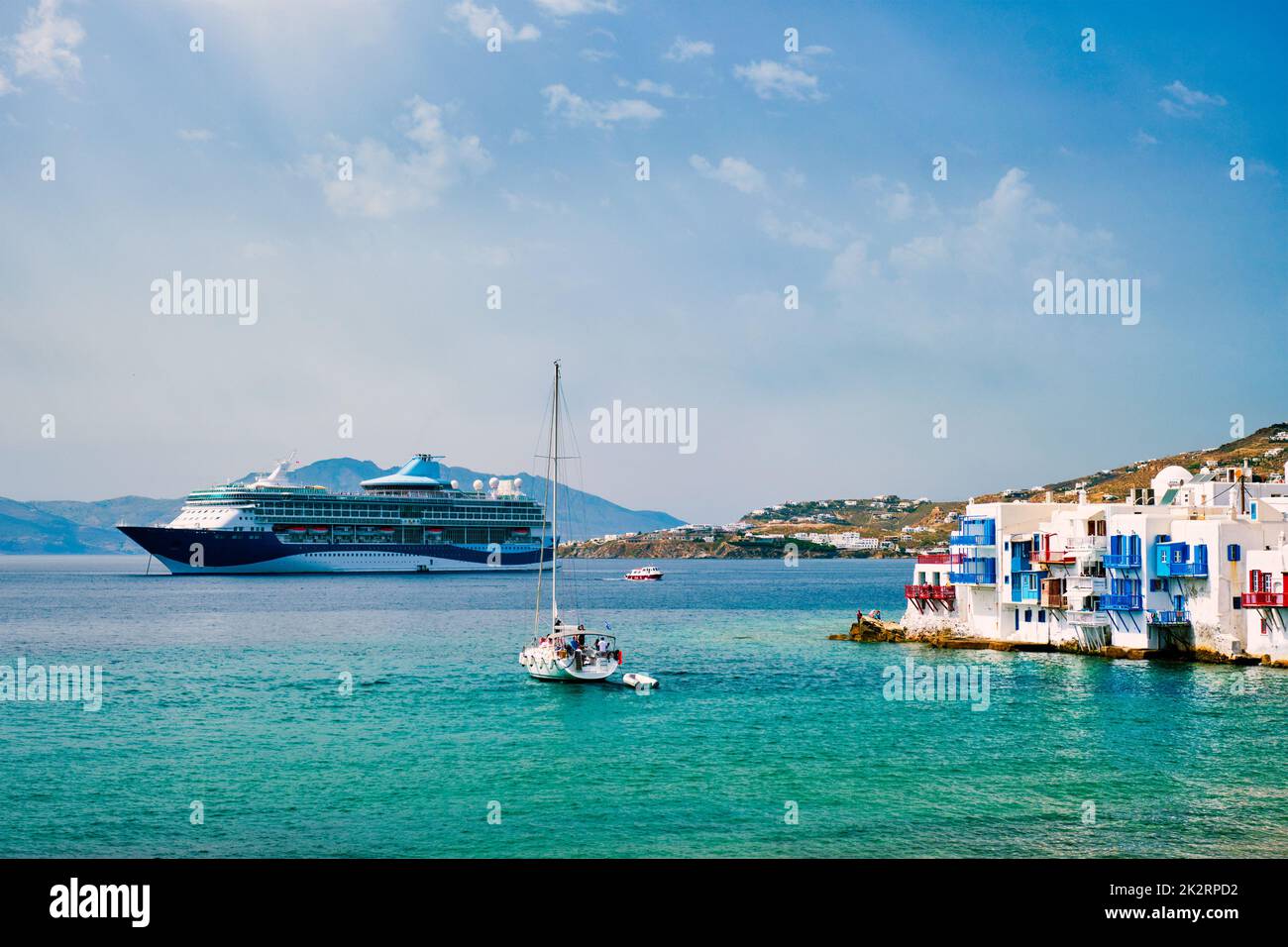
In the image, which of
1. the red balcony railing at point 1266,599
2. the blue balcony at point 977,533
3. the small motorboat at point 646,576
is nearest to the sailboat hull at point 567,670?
the blue balcony at point 977,533

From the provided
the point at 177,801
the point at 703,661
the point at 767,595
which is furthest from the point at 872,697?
the point at 767,595

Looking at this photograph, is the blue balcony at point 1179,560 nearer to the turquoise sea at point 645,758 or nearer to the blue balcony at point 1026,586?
the turquoise sea at point 645,758

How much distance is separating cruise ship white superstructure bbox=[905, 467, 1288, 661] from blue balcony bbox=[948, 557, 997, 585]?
Result: 6cm

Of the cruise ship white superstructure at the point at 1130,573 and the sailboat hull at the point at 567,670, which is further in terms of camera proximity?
the cruise ship white superstructure at the point at 1130,573

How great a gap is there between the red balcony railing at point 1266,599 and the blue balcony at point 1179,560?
191 cm

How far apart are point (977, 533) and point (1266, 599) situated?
1415 cm

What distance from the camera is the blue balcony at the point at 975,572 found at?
172ft

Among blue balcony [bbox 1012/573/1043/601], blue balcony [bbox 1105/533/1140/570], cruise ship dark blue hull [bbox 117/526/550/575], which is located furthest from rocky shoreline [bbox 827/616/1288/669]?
cruise ship dark blue hull [bbox 117/526/550/575]

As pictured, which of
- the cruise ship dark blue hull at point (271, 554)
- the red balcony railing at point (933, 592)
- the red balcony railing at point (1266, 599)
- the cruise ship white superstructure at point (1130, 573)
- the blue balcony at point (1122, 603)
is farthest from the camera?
the cruise ship dark blue hull at point (271, 554)

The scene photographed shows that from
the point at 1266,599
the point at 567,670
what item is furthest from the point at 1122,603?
the point at 567,670

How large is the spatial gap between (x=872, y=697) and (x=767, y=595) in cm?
7191

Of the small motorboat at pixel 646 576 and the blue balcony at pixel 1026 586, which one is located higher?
the blue balcony at pixel 1026 586

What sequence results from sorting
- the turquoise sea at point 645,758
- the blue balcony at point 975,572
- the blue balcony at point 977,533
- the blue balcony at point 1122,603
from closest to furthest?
the turquoise sea at point 645,758 → the blue balcony at point 1122,603 → the blue balcony at point 977,533 → the blue balcony at point 975,572

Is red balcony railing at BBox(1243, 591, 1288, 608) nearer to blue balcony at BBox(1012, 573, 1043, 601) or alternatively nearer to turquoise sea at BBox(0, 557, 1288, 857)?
turquoise sea at BBox(0, 557, 1288, 857)
